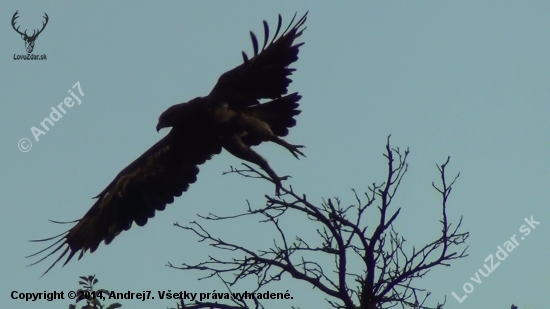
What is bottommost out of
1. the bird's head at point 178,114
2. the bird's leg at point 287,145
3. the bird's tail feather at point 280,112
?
the bird's leg at point 287,145

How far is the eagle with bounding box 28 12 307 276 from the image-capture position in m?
6.88

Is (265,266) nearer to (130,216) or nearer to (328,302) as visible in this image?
(328,302)

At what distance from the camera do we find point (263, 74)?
273 inches

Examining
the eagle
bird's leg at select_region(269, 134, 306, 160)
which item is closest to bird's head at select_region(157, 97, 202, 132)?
the eagle

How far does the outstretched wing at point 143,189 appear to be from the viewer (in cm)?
761

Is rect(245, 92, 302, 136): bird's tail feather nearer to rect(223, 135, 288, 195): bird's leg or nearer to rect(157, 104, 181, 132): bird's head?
rect(223, 135, 288, 195): bird's leg

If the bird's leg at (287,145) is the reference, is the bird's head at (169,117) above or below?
above

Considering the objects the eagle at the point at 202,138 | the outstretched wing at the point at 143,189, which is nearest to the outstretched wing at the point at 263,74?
the eagle at the point at 202,138

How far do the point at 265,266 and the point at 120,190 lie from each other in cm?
343

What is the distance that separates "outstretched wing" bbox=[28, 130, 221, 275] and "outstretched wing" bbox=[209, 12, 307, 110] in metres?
0.65

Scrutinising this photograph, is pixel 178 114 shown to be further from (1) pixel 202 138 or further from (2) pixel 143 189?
(2) pixel 143 189

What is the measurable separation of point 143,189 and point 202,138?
0.91m

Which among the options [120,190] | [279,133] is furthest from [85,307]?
[279,133]

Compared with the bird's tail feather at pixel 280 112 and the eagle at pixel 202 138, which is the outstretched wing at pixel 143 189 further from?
the bird's tail feather at pixel 280 112
